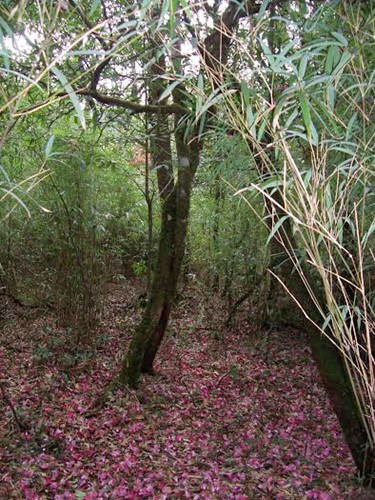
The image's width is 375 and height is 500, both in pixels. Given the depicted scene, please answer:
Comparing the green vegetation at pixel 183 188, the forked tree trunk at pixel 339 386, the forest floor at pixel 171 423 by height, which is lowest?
the forest floor at pixel 171 423

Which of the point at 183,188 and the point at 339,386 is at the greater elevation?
the point at 183,188

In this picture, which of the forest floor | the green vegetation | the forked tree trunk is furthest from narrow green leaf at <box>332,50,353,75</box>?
the forest floor

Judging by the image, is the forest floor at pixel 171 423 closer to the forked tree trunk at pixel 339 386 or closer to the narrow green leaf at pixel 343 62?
the forked tree trunk at pixel 339 386

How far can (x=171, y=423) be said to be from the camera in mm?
2850

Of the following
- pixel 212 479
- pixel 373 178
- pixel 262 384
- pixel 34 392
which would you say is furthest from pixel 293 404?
pixel 373 178

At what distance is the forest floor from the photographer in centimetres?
216

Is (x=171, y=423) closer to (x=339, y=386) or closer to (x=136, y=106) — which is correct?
(x=339, y=386)

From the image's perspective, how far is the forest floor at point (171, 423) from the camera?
2.16 m

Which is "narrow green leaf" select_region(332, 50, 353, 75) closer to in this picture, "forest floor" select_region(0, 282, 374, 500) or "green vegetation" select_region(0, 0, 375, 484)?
"green vegetation" select_region(0, 0, 375, 484)

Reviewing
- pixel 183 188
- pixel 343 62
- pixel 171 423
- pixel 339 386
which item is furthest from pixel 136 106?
pixel 171 423

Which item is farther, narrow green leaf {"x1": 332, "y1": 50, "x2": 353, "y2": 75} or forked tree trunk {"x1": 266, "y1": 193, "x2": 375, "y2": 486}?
forked tree trunk {"x1": 266, "y1": 193, "x2": 375, "y2": 486}

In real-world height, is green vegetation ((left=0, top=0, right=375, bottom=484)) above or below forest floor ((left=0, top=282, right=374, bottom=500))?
above

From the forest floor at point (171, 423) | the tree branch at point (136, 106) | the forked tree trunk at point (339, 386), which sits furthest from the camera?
the tree branch at point (136, 106)

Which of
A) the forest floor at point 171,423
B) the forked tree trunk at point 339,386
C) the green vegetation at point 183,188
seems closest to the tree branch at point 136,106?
the green vegetation at point 183,188
